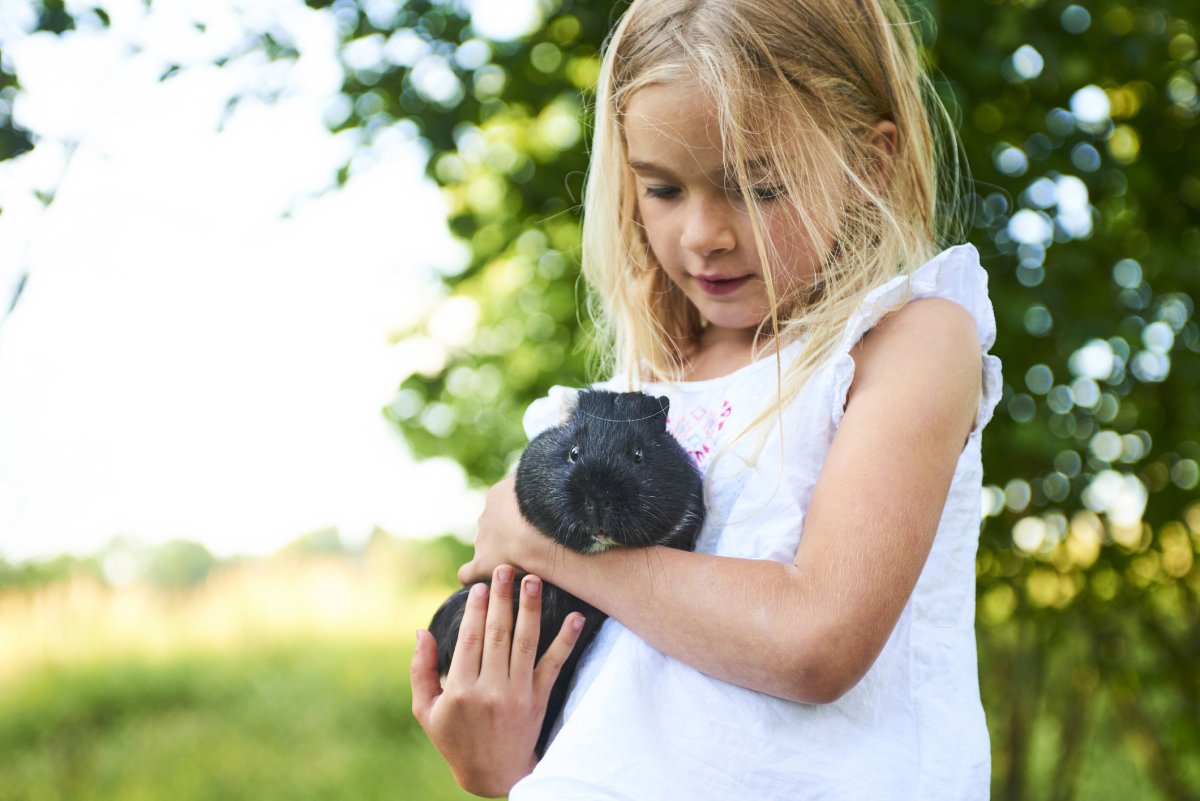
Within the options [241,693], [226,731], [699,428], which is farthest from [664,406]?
[241,693]

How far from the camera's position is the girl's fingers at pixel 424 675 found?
5.87ft

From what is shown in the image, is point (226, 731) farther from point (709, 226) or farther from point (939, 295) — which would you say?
point (939, 295)

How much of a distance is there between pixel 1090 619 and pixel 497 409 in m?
2.94

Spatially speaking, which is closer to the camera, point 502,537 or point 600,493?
point 600,493

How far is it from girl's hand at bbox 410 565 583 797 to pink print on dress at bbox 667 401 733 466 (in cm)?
36

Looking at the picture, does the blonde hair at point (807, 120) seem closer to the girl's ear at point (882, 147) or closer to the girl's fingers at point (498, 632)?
the girl's ear at point (882, 147)

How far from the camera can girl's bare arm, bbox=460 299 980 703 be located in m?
1.38

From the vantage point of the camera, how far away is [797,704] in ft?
4.73

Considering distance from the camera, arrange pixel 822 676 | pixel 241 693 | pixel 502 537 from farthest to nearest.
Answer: pixel 241 693 < pixel 502 537 < pixel 822 676

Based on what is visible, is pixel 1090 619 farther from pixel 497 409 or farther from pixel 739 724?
pixel 739 724

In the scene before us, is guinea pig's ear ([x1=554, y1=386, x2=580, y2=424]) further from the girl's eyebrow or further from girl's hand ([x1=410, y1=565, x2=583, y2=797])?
the girl's eyebrow

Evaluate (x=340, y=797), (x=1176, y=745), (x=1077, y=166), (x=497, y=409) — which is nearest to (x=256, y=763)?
(x=340, y=797)

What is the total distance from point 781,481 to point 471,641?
1.93 feet

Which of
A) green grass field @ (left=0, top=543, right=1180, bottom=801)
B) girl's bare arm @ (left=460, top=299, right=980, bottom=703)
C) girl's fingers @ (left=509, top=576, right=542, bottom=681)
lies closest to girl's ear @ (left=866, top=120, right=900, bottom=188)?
girl's bare arm @ (left=460, top=299, right=980, bottom=703)
